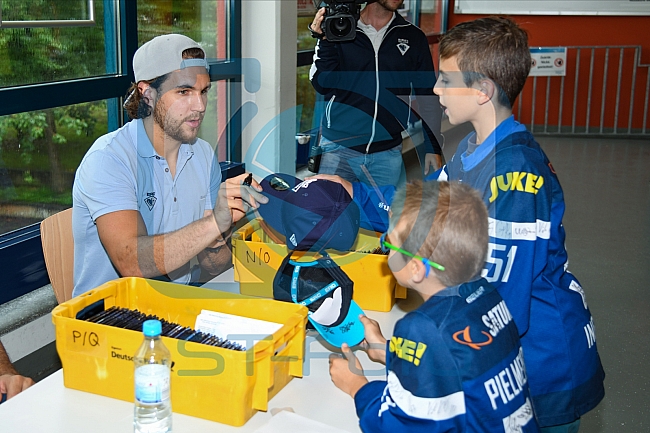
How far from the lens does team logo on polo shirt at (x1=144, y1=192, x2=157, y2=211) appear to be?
6.56ft

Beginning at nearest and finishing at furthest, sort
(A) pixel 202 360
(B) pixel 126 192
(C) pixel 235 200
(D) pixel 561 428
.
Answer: (A) pixel 202 360 → (D) pixel 561 428 → (C) pixel 235 200 → (B) pixel 126 192

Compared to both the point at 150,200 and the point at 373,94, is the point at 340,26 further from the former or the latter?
the point at 150,200

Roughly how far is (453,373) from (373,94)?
8.26 ft

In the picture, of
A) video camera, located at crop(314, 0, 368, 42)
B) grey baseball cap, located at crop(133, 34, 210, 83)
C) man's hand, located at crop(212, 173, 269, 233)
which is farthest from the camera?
video camera, located at crop(314, 0, 368, 42)

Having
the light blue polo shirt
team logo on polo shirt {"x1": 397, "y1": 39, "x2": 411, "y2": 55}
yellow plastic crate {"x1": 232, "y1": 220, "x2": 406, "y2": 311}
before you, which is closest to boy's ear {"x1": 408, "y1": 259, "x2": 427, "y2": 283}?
yellow plastic crate {"x1": 232, "y1": 220, "x2": 406, "y2": 311}

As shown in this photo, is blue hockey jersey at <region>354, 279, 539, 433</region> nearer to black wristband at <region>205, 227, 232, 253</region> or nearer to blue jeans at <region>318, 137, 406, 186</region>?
black wristband at <region>205, 227, 232, 253</region>

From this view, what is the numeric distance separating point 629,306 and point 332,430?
116 inches

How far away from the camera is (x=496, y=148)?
1.42 m

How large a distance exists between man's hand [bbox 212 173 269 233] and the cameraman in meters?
1.64

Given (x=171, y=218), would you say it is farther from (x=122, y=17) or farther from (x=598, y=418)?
(x=598, y=418)

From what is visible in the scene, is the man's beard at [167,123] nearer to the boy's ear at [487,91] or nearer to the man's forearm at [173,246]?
the man's forearm at [173,246]

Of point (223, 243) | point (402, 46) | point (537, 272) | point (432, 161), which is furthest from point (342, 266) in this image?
point (402, 46)

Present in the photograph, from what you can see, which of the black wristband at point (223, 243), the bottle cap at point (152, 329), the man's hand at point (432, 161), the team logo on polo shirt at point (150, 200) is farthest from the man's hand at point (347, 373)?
the man's hand at point (432, 161)

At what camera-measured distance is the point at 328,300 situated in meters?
1.52
